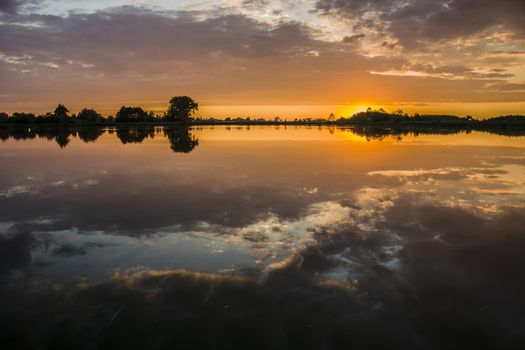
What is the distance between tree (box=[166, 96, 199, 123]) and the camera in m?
157

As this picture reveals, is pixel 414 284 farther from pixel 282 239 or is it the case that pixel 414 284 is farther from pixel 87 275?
pixel 87 275

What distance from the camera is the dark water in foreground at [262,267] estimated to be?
20.1 feet

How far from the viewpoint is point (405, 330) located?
20.4 feet

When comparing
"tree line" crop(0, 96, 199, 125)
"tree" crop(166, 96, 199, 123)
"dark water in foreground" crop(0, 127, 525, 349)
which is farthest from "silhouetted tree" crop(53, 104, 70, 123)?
"dark water in foreground" crop(0, 127, 525, 349)

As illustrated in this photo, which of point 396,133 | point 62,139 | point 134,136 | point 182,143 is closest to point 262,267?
point 182,143

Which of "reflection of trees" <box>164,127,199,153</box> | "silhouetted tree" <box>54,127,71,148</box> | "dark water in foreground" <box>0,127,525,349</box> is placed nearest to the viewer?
"dark water in foreground" <box>0,127,525,349</box>

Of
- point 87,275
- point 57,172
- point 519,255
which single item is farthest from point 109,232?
point 57,172

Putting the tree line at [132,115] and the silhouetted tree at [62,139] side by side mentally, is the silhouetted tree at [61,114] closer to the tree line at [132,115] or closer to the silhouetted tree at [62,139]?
the tree line at [132,115]

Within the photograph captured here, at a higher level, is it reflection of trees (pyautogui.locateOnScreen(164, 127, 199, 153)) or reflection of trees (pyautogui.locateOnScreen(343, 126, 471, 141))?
reflection of trees (pyautogui.locateOnScreen(343, 126, 471, 141))

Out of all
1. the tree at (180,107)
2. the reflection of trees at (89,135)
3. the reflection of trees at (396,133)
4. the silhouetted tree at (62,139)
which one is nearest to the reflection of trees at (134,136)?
the reflection of trees at (89,135)

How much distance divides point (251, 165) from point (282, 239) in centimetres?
1580

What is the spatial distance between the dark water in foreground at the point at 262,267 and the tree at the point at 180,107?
470 ft

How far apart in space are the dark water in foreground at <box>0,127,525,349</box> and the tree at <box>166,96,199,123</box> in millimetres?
143192

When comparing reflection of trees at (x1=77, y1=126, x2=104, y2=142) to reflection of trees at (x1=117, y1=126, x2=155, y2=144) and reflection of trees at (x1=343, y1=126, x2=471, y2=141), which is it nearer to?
reflection of trees at (x1=117, y1=126, x2=155, y2=144)
